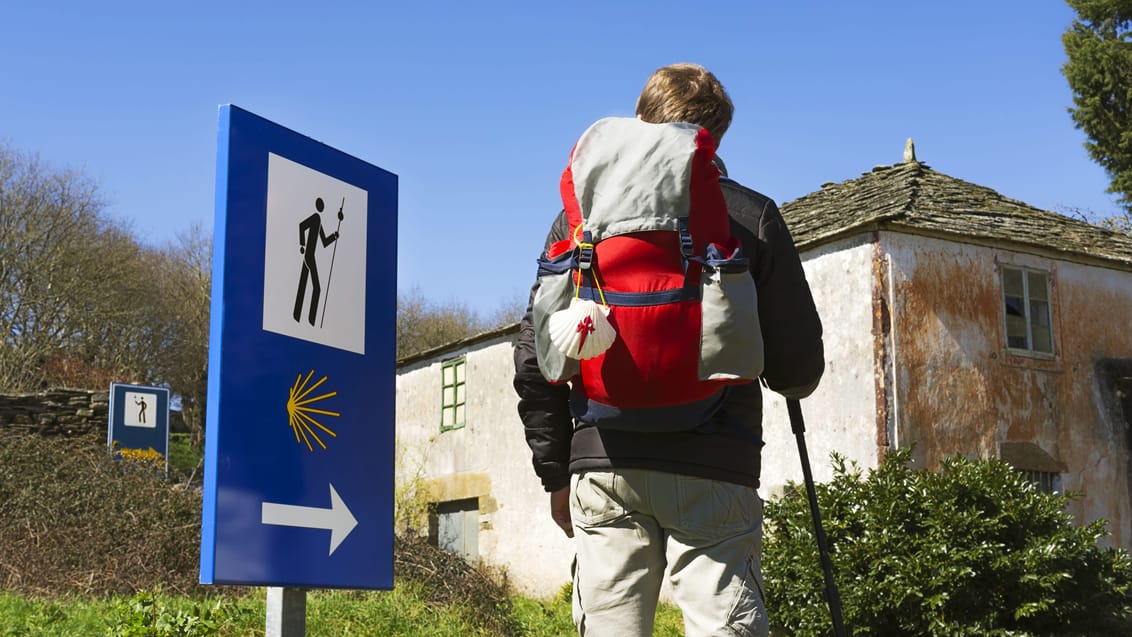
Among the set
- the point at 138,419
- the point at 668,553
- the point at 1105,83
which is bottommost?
the point at 668,553

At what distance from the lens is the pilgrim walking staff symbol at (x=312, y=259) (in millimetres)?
3809

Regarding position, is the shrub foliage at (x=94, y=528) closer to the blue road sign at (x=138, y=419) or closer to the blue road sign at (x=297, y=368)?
the blue road sign at (x=138, y=419)

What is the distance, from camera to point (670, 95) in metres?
2.84

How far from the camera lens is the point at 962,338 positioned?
12.7m

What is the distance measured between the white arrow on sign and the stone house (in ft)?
26.4

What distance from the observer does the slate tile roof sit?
12.7 metres

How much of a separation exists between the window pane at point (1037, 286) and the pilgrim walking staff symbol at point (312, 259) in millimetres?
11523

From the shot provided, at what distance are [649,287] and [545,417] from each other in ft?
1.80

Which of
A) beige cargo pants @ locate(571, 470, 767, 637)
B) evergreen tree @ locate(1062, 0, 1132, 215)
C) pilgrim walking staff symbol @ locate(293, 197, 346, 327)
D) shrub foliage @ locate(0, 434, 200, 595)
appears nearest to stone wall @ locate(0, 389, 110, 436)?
shrub foliage @ locate(0, 434, 200, 595)

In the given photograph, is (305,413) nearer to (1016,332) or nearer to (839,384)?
(839,384)

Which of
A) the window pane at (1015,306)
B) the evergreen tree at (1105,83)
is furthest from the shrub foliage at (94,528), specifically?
the evergreen tree at (1105,83)

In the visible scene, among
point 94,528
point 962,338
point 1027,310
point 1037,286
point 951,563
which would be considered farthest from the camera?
point 1037,286

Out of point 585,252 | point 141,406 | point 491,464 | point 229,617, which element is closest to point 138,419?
point 141,406

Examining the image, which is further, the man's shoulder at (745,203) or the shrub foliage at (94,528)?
the shrub foliage at (94,528)
